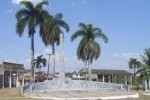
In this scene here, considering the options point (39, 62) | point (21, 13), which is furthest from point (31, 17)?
point (39, 62)

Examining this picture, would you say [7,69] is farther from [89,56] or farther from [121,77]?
[121,77]

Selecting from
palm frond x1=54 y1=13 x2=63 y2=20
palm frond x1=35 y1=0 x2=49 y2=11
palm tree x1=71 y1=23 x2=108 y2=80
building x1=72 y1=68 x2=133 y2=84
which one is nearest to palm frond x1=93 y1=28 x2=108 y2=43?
palm tree x1=71 y1=23 x2=108 y2=80

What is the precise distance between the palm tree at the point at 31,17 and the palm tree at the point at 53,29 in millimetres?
1240

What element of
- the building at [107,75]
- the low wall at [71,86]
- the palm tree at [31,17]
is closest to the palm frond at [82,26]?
the palm tree at [31,17]

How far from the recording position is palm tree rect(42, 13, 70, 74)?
6790cm

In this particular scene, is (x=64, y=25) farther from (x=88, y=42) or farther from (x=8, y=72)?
(x=8, y=72)

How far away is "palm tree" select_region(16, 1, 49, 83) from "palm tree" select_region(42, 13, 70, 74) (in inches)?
48.8

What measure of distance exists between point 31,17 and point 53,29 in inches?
243

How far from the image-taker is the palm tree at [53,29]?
67.9 metres

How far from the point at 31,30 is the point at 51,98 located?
26824 millimetres

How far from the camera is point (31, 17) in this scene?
6662 centimetres

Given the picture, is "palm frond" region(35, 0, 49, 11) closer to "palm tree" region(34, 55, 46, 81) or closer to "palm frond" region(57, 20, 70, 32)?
"palm frond" region(57, 20, 70, 32)

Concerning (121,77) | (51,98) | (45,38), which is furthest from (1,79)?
(121,77)

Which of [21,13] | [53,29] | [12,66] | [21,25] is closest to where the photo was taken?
[21,25]
